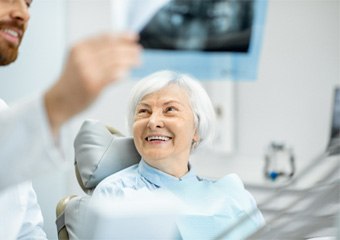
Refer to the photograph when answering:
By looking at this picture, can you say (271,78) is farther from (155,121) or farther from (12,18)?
(12,18)

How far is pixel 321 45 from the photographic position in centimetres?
254

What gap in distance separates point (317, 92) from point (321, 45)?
8.3 inches

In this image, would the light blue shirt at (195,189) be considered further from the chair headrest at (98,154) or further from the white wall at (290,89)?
the white wall at (290,89)

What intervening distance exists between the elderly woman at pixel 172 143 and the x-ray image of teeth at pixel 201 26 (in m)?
1.05

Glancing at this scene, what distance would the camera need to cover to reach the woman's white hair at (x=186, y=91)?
64.5 inches

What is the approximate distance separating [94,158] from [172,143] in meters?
0.24

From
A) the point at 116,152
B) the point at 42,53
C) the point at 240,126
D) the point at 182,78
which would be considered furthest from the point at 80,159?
the point at 240,126

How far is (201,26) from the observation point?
8.93 ft

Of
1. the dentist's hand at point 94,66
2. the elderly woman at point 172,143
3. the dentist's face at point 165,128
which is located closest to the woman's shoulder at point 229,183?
the elderly woman at point 172,143

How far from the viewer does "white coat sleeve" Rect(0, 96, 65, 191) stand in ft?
2.21

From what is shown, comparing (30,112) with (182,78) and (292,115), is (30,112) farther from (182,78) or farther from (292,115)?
(292,115)

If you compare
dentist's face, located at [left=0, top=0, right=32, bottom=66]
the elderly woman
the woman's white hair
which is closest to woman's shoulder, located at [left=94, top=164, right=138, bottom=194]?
the elderly woman

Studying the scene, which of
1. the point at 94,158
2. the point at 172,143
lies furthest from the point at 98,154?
the point at 172,143

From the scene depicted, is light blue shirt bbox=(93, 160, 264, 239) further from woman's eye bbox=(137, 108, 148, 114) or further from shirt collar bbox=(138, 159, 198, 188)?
woman's eye bbox=(137, 108, 148, 114)
